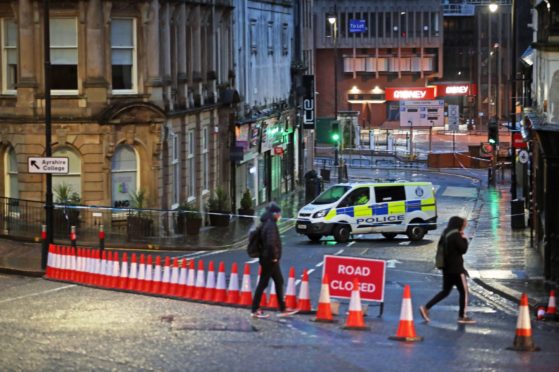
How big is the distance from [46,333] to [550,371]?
733cm

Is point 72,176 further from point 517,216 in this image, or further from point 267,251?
point 267,251

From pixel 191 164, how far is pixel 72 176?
719 cm

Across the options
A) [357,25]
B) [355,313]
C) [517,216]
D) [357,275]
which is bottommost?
[355,313]

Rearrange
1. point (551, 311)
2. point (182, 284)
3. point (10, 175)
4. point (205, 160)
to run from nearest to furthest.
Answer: point (551, 311)
point (182, 284)
point (10, 175)
point (205, 160)

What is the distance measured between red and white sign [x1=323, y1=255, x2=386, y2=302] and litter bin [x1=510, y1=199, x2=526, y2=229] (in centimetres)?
2244

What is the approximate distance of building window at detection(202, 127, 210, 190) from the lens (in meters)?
48.2

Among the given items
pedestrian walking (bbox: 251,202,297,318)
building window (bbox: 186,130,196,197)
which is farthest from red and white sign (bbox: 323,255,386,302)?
building window (bbox: 186,130,196,197)

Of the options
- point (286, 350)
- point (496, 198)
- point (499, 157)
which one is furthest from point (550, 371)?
point (499, 157)

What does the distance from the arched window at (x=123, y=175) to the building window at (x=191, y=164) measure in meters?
5.05

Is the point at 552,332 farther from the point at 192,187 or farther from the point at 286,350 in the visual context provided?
the point at 192,187

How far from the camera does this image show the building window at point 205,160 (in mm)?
48188

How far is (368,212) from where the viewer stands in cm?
4100

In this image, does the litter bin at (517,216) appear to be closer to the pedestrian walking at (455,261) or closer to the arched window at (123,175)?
the arched window at (123,175)

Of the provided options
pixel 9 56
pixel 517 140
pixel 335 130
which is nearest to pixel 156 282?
pixel 9 56
